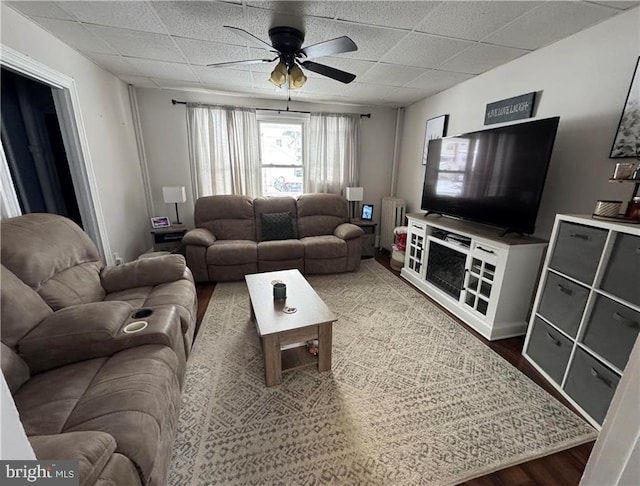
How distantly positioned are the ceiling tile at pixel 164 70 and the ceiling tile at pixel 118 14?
728mm

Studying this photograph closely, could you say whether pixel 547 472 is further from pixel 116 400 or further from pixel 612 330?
pixel 116 400

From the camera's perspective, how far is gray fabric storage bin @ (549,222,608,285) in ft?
4.91

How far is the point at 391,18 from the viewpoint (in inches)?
69.8

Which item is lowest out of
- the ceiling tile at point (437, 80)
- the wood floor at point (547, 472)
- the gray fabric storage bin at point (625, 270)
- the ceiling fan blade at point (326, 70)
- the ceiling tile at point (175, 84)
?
the wood floor at point (547, 472)

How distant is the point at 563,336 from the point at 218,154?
13.7 feet

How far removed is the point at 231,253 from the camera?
3203 mm

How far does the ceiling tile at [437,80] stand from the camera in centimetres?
279

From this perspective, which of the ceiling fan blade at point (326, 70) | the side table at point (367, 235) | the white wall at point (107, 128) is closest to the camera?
the white wall at point (107, 128)

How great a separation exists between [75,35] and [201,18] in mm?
1157

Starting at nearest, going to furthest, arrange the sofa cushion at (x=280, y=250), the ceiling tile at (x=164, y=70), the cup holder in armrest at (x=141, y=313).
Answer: the cup holder in armrest at (x=141, y=313) < the ceiling tile at (x=164, y=70) < the sofa cushion at (x=280, y=250)

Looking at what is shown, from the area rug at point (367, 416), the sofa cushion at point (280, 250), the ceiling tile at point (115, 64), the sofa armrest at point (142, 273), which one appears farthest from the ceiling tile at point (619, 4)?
the ceiling tile at point (115, 64)

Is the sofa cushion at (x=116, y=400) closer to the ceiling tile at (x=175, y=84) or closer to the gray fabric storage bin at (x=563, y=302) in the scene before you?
the gray fabric storage bin at (x=563, y=302)

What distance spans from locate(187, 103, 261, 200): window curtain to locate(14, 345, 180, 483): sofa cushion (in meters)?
2.99

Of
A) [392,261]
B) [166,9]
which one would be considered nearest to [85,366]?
[166,9]
